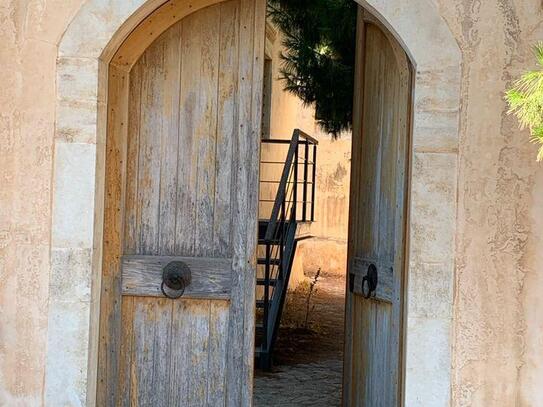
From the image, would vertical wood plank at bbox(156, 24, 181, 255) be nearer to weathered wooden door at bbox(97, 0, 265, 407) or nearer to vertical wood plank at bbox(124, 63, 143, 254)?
weathered wooden door at bbox(97, 0, 265, 407)

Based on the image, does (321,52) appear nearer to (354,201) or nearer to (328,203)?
(354,201)

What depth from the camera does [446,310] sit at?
3.70 meters

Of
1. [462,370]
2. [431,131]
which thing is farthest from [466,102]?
[462,370]

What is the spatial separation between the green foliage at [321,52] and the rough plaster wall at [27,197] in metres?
3.47

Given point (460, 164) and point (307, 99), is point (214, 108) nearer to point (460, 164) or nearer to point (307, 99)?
point (460, 164)

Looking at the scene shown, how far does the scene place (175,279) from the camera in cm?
416

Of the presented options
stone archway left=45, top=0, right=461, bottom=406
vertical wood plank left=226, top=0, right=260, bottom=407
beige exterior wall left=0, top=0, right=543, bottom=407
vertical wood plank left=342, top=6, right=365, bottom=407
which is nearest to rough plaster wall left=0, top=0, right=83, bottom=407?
stone archway left=45, top=0, right=461, bottom=406

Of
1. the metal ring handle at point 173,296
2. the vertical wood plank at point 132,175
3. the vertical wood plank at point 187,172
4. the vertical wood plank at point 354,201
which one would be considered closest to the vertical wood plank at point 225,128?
the vertical wood plank at point 187,172

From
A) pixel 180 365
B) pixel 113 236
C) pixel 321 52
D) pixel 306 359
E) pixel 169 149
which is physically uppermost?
pixel 321 52

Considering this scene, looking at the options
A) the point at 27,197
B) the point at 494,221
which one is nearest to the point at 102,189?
the point at 27,197

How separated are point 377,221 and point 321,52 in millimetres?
3116

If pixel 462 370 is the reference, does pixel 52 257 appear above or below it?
above

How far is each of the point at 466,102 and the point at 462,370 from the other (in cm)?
119

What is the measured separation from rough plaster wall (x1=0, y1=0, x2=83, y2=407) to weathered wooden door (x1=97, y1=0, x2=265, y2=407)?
0.38 m
